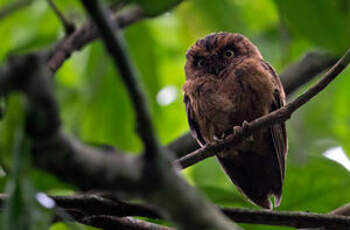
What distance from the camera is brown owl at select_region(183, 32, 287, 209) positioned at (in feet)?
14.9

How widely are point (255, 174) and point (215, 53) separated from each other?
1048 mm

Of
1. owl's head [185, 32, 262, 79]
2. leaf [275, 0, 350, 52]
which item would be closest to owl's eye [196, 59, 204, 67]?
owl's head [185, 32, 262, 79]

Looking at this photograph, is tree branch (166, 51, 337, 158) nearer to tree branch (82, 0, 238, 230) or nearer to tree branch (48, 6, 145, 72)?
tree branch (48, 6, 145, 72)

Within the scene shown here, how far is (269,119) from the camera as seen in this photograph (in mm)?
2709

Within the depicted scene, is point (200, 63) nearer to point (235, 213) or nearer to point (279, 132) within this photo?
point (279, 132)

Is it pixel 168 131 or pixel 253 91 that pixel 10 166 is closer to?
pixel 253 91

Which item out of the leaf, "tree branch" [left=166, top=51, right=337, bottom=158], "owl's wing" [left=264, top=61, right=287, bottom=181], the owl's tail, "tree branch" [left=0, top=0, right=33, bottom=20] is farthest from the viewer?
the owl's tail

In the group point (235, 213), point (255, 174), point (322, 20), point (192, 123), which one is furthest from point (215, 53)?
point (322, 20)

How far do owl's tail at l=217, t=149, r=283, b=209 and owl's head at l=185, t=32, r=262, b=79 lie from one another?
74cm

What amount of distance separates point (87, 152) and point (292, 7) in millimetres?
554

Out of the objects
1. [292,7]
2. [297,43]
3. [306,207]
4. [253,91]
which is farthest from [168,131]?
[292,7]

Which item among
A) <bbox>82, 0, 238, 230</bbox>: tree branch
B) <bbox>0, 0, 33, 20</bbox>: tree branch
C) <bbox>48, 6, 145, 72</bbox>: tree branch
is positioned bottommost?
<bbox>48, 6, 145, 72</bbox>: tree branch

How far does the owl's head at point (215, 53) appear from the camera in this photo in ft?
16.3

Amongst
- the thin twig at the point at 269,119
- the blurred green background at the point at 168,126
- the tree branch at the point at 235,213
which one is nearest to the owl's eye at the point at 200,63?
the blurred green background at the point at 168,126
